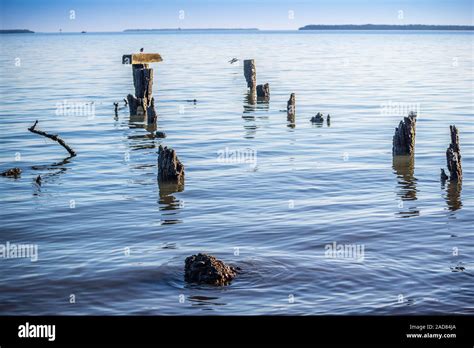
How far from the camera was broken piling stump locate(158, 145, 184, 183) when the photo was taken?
25.7 meters

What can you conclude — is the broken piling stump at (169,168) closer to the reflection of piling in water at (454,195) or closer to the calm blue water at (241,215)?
the calm blue water at (241,215)

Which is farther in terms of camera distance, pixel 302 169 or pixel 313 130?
pixel 313 130

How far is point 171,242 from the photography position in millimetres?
19359

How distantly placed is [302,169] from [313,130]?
456 inches

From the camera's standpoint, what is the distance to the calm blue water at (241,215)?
49.6ft

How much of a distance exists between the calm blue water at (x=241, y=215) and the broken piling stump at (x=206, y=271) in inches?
9.6

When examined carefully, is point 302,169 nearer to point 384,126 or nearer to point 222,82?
point 384,126

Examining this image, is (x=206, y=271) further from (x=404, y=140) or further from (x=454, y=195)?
(x=404, y=140)

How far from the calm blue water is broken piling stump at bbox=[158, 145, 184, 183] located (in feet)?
1.79

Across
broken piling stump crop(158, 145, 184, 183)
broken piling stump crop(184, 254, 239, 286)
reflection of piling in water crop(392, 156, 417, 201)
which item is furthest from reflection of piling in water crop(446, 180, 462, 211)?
broken piling stump crop(184, 254, 239, 286)

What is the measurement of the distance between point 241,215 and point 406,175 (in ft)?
28.6

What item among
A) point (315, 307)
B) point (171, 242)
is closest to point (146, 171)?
point (171, 242)

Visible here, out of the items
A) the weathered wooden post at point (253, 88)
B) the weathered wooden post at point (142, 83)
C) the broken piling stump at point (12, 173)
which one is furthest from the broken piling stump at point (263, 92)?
the broken piling stump at point (12, 173)

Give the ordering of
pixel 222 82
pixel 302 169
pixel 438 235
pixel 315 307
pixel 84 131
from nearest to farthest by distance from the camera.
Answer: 1. pixel 315 307
2. pixel 438 235
3. pixel 302 169
4. pixel 84 131
5. pixel 222 82
